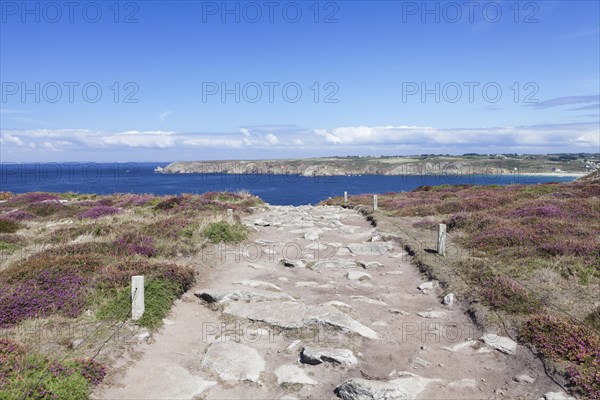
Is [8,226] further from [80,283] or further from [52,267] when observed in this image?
[80,283]

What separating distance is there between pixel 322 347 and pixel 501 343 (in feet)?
12.2

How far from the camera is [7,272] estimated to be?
33.3 feet

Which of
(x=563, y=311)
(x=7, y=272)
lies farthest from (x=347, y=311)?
(x=7, y=272)

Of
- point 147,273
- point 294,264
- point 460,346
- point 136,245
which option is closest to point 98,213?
point 136,245

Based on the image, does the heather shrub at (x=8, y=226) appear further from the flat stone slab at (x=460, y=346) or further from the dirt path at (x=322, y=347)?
the flat stone slab at (x=460, y=346)

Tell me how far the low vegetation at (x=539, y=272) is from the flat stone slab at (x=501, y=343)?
Result: 286 mm

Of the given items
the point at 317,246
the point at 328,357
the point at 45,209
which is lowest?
the point at 328,357

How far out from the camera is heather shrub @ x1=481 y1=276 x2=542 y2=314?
9.24 meters

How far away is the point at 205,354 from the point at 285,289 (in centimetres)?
440

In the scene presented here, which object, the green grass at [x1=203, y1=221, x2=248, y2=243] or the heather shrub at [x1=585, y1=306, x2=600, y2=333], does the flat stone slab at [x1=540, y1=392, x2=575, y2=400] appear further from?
the green grass at [x1=203, y1=221, x2=248, y2=243]

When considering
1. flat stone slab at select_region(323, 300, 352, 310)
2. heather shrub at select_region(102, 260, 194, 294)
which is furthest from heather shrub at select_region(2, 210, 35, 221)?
flat stone slab at select_region(323, 300, 352, 310)

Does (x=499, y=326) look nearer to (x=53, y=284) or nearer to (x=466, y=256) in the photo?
(x=466, y=256)

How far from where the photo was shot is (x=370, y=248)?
56.3 ft

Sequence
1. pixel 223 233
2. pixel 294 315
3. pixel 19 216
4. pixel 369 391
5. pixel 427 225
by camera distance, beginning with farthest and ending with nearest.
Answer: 1. pixel 19 216
2. pixel 427 225
3. pixel 223 233
4. pixel 294 315
5. pixel 369 391
